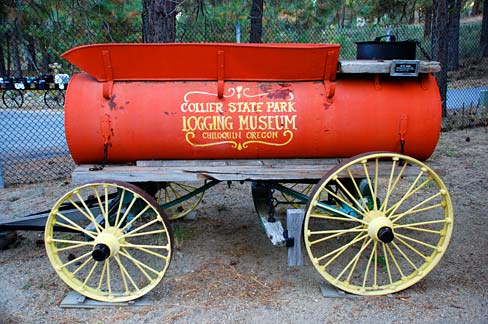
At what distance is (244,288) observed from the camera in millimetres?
3562

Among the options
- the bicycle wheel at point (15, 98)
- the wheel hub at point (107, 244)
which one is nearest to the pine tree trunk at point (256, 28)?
the bicycle wheel at point (15, 98)

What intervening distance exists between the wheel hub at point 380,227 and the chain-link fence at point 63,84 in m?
1.48

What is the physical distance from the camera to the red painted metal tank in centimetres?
327

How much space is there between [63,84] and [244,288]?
3.58 metres

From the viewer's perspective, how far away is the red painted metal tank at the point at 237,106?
10.7 ft

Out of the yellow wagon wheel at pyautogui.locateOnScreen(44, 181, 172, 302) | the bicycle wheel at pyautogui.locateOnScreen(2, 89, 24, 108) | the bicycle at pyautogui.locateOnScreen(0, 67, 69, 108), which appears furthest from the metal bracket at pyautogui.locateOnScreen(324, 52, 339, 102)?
the bicycle wheel at pyautogui.locateOnScreen(2, 89, 24, 108)

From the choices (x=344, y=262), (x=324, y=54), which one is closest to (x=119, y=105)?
(x=324, y=54)

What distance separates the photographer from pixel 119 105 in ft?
10.7

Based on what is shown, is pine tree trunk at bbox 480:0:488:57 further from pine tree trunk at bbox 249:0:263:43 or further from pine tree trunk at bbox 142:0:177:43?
pine tree trunk at bbox 142:0:177:43

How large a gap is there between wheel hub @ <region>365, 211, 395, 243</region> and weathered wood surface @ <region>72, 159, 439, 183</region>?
1.03 feet

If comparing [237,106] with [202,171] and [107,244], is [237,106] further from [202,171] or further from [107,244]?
[107,244]

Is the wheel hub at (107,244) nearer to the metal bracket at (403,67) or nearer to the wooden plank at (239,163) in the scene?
the wooden plank at (239,163)

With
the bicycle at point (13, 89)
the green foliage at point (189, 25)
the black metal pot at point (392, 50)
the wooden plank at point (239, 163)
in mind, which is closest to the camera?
the wooden plank at point (239, 163)

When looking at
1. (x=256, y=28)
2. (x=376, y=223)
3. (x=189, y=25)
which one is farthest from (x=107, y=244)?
Answer: (x=256, y=28)
